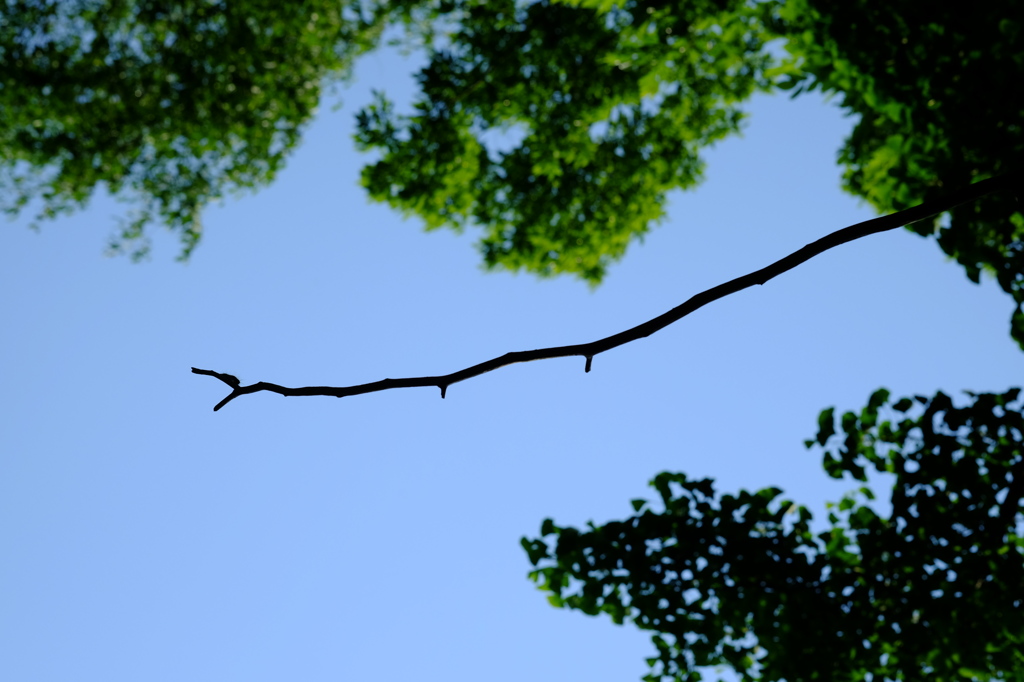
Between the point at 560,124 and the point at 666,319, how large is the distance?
9.78 m

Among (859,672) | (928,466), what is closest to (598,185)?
(928,466)

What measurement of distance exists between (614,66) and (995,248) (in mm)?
6071

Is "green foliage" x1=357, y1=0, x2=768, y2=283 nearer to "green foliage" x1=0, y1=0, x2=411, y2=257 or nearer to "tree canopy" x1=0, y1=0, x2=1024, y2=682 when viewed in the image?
"tree canopy" x1=0, y1=0, x2=1024, y2=682

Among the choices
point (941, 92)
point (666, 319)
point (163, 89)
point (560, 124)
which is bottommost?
point (666, 319)

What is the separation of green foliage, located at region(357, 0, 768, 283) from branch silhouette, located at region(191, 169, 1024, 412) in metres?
7.77

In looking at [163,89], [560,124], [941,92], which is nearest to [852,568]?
[941,92]

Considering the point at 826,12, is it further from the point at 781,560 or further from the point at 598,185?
the point at 598,185

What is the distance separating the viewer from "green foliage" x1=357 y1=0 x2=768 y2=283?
32.9 feet

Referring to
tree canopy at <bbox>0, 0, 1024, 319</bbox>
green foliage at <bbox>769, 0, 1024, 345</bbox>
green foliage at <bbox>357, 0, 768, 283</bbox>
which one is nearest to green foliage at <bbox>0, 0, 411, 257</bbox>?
tree canopy at <bbox>0, 0, 1024, 319</bbox>

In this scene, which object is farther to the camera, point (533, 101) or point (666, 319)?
point (533, 101)

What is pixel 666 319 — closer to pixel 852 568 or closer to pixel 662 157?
pixel 852 568

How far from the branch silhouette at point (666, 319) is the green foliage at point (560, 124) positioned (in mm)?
7768

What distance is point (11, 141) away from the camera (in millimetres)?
14492

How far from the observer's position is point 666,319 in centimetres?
170
